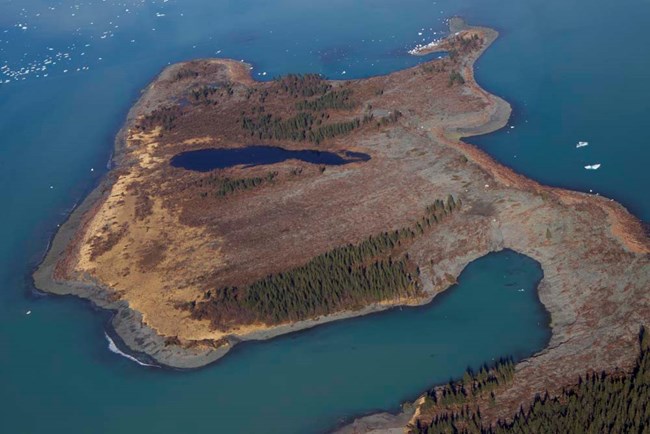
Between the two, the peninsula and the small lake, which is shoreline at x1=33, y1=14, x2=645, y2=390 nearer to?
the peninsula

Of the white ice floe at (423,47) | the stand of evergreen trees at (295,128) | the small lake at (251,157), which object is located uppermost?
the white ice floe at (423,47)

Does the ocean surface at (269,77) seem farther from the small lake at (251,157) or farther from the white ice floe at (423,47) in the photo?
the small lake at (251,157)

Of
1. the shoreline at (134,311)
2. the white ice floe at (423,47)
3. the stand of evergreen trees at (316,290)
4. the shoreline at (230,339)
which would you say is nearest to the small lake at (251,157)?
the shoreline at (230,339)

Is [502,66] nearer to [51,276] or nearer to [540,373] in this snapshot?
[540,373]

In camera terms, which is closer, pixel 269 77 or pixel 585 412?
pixel 585 412

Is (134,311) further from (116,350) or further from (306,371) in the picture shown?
(306,371)

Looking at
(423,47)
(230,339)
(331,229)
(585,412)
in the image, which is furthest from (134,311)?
(423,47)
